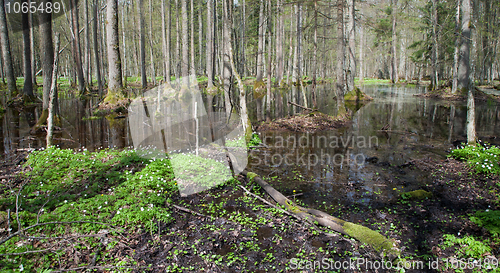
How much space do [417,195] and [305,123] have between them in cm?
793

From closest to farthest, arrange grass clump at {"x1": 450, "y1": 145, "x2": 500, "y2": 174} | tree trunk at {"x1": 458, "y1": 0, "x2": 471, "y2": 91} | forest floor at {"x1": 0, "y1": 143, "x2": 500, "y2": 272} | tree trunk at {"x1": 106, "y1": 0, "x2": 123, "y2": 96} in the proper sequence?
1. forest floor at {"x1": 0, "y1": 143, "x2": 500, "y2": 272}
2. grass clump at {"x1": 450, "y1": 145, "x2": 500, "y2": 174}
3. tree trunk at {"x1": 106, "y1": 0, "x2": 123, "y2": 96}
4. tree trunk at {"x1": 458, "y1": 0, "x2": 471, "y2": 91}

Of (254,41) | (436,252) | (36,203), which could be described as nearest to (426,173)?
(436,252)

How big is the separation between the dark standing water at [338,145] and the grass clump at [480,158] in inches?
37.9

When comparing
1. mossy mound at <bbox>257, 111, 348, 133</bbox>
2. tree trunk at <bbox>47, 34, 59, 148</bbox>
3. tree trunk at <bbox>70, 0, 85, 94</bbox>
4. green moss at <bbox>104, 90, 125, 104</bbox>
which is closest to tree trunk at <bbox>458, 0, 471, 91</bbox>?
mossy mound at <bbox>257, 111, 348, 133</bbox>

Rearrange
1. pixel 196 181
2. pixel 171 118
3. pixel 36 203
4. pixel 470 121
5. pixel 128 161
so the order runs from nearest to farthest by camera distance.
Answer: pixel 36 203 → pixel 196 181 → pixel 128 161 → pixel 470 121 → pixel 171 118

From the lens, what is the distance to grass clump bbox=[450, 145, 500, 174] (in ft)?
23.1

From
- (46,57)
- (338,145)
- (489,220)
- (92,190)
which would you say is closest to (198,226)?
(92,190)

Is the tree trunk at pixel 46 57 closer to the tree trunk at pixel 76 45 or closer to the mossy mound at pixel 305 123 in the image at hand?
the tree trunk at pixel 76 45

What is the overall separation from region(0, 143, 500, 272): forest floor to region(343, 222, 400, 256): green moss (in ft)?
0.33

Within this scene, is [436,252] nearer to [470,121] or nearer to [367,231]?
[367,231]

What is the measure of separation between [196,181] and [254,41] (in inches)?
1544

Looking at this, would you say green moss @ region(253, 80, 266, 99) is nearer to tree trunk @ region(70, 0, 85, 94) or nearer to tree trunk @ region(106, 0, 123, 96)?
tree trunk @ region(106, 0, 123, 96)

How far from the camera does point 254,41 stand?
42656mm

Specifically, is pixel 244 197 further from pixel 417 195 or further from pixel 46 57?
pixel 46 57
